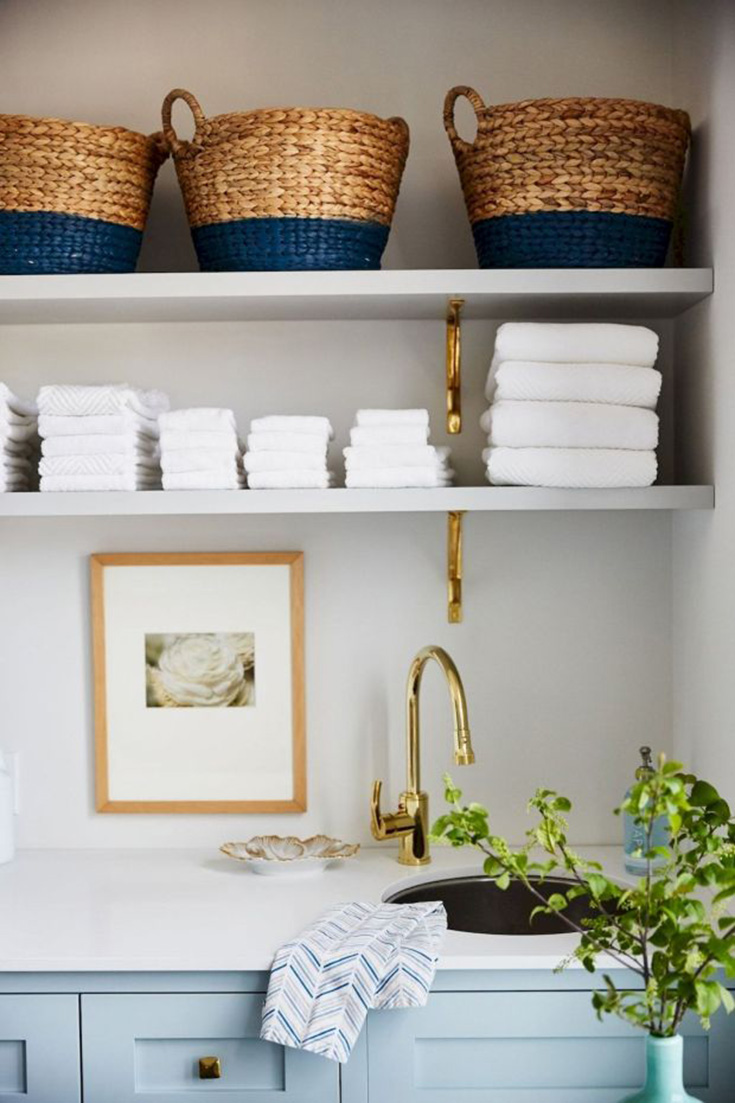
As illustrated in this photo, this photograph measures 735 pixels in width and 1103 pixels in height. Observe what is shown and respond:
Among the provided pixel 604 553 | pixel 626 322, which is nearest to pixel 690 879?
pixel 604 553

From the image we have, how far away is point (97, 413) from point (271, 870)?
0.86 m

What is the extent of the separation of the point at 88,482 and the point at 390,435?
526mm

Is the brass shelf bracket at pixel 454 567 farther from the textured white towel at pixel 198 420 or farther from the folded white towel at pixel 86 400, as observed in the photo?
the folded white towel at pixel 86 400

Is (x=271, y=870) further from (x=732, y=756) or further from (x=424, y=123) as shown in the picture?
(x=424, y=123)

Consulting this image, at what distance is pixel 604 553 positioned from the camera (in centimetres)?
248

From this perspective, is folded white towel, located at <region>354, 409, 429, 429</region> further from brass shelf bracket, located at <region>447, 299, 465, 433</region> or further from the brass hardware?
the brass hardware

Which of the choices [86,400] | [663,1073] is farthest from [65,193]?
[663,1073]

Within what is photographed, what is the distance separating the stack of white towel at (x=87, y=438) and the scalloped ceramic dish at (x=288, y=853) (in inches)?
27.4

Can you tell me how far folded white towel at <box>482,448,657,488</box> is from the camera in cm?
216

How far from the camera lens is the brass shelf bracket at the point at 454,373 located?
7.86 ft

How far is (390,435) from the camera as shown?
2.20 meters

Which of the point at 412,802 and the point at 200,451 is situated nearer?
the point at 200,451

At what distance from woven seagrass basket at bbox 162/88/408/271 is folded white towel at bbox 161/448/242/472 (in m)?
0.32

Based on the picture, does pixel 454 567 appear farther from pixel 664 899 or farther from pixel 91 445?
pixel 664 899
